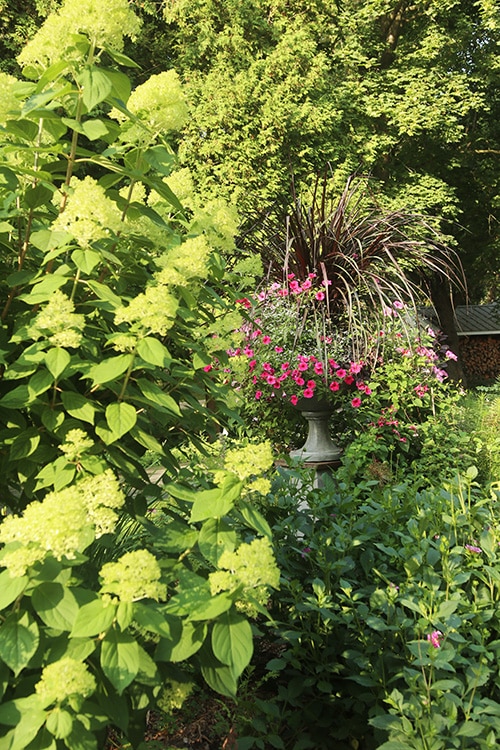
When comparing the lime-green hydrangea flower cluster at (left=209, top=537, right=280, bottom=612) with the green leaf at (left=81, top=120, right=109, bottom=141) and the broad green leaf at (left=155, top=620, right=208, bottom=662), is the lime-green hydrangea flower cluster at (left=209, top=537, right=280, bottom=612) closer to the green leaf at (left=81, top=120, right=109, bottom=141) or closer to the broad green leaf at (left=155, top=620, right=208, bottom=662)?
the broad green leaf at (left=155, top=620, right=208, bottom=662)

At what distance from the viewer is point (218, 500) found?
108 centimetres

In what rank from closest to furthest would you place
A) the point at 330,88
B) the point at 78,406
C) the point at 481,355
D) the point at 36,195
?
the point at 78,406 < the point at 36,195 < the point at 330,88 < the point at 481,355

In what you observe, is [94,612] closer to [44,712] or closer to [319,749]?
[44,712]

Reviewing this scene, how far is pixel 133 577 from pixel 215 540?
18 cm

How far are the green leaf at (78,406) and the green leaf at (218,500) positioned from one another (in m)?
0.27

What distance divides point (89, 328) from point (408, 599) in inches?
40.9

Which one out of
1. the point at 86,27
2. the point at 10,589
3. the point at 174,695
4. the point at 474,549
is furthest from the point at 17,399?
the point at 474,549

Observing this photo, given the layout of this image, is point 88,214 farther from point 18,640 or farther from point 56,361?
point 18,640

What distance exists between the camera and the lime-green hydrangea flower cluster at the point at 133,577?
95cm

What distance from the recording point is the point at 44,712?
3.14ft

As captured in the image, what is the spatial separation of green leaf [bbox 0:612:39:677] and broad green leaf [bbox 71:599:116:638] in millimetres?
94

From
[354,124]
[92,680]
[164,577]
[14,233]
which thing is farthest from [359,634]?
[354,124]

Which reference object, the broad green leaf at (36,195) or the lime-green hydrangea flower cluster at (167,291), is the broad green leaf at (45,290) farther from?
the broad green leaf at (36,195)

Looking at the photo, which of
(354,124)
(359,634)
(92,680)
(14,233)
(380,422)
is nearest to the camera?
(92,680)
